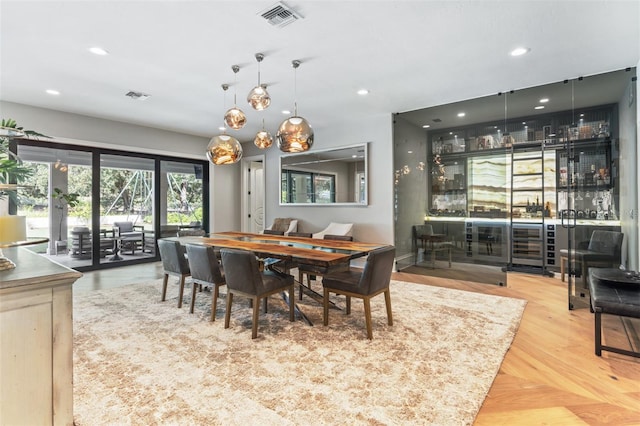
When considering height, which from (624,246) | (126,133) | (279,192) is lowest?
(624,246)

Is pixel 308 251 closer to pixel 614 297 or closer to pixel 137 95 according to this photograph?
pixel 614 297

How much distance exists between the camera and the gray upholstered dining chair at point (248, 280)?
2.72 meters

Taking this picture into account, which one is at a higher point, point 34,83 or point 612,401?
point 34,83

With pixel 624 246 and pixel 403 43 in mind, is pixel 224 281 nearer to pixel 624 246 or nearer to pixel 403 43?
pixel 403 43

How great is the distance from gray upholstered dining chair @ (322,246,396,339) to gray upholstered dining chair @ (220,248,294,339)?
503 millimetres

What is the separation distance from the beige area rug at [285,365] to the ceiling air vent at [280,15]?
9.16 feet

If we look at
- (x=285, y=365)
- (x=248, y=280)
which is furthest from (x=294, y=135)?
(x=285, y=365)

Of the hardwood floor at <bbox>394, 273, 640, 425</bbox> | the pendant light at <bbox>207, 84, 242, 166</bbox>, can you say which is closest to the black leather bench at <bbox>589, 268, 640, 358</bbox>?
the hardwood floor at <bbox>394, 273, 640, 425</bbox>

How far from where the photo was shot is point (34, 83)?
13.3ft

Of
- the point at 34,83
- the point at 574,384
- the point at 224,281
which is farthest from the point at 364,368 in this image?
the point at 34,83

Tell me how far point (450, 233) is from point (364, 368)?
12.7 ft

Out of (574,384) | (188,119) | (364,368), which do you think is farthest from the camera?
(188,119)

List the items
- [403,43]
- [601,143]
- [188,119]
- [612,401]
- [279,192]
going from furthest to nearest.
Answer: [279,192] < [188,119] < [601,143] < [403,43] < [612,401]

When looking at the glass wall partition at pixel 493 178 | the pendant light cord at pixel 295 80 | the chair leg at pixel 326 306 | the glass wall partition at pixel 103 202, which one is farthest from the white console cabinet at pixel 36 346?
the glass wall partition at pixel 493 178
